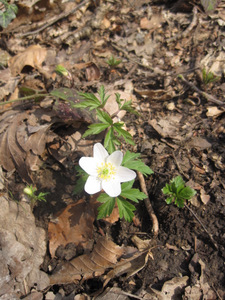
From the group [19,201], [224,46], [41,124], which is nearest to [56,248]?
[19,201]

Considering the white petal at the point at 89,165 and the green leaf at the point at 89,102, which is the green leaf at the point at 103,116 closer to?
the green leaf at the point at 89,102

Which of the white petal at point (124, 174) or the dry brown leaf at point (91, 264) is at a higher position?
the white petal at point (124, 174)

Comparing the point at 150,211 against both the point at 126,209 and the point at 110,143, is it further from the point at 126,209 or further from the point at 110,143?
the point at 110,143

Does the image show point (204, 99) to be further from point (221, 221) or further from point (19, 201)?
point (19, 201)

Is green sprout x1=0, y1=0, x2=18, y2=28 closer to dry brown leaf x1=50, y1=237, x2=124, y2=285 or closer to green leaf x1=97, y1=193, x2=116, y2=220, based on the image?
green leaf x1=97, y1=193, x2=116, y2=220

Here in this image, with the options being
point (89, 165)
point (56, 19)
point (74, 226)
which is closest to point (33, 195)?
point (74, 226)

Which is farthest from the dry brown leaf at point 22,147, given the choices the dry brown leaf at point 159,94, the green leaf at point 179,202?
the green leaf at point 179,202

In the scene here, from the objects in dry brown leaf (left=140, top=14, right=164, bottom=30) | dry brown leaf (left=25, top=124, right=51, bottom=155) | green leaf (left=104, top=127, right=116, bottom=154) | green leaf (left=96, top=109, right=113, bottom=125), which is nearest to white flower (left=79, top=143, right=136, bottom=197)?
green leaf (left=104, top=127, right=116, bottom=154)
